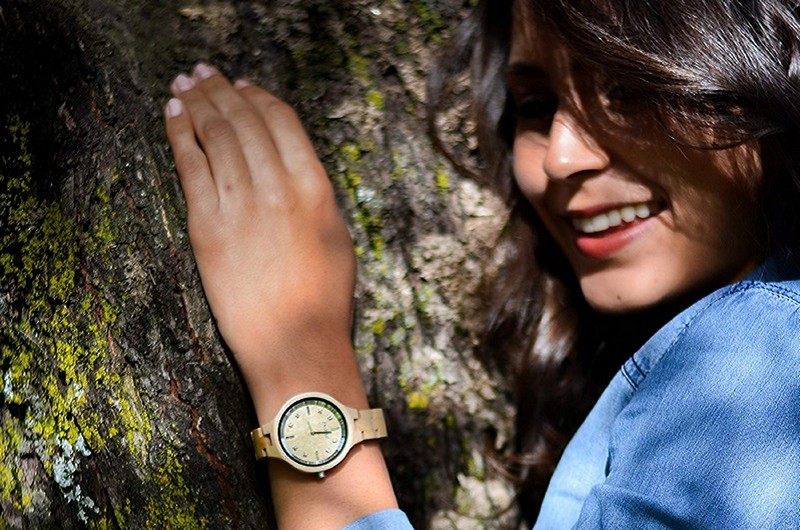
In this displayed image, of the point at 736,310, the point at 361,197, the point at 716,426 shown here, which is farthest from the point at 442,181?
the point at 716,426

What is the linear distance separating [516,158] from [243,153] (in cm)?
69

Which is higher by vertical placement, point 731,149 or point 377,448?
point 731,149

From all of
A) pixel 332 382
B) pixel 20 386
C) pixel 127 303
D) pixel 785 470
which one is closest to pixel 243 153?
pixel 127 303

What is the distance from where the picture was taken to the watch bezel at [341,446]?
60.1 inches

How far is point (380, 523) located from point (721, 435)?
65 cm

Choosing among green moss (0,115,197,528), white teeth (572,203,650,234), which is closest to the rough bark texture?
green moss (0,115,197,528)

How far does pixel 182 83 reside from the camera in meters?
1.58

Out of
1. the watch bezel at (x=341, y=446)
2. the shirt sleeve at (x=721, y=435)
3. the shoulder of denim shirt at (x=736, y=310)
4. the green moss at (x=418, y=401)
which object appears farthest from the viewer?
the green moss at (x=418, y=401)

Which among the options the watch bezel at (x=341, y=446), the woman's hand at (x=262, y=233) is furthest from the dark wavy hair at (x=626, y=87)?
the watch bezel at (x=341, y=446)

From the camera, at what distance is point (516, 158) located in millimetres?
1962

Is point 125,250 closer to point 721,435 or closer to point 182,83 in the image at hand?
point 182,83

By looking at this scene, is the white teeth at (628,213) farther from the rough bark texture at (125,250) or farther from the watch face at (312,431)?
the watch face at (312,431)

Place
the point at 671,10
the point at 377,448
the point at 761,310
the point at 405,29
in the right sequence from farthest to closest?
the point at 405,29, the point at 377,448, the point at 671,10, the point at 761,310

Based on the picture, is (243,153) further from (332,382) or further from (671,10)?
(671,10)
